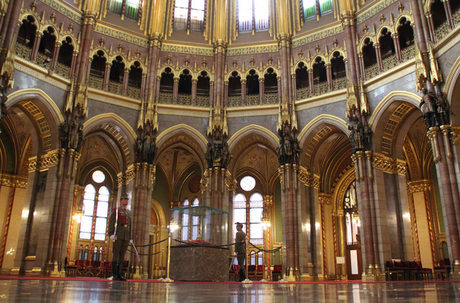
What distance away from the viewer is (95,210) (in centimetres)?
2742

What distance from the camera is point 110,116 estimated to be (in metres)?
21.7

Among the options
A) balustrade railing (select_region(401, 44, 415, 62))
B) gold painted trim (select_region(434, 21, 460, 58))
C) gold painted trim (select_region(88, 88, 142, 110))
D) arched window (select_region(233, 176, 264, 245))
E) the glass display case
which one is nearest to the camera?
the glass display case

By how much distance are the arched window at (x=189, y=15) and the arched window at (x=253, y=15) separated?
2.54 m

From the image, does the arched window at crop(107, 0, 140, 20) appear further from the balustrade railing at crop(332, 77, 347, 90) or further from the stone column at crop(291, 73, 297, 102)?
the balustrade railing at crop(332, 77, 347, 90)

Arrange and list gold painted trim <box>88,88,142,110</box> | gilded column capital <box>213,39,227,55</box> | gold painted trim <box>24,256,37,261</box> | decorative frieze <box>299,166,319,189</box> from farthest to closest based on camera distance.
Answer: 1. gilded column capital <box>213,39,227,55</box>
2. decorative frieze <box>299,166,319,189</box>
3. gold painted trim <box>88,88,142,110</box>
4. gold painted trim <box>24,256,37,261</box>

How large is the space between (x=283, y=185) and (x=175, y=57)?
10.2 meters

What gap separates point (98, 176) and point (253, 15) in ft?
50.1

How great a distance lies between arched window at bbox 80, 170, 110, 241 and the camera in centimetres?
2680

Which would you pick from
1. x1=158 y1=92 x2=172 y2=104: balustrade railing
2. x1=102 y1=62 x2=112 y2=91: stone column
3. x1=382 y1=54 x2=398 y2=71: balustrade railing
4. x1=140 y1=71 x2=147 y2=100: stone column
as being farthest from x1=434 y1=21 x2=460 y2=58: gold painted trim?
x1=102 y1=62 x2=112 y2=91: stone column

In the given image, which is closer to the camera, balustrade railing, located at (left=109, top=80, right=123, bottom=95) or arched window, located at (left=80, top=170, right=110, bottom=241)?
balustrade railing, located at (left=109, top=80, right=123, bottom=95)

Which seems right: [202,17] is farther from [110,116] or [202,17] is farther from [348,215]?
[348,215]

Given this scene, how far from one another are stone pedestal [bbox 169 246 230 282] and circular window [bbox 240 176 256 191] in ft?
57.1

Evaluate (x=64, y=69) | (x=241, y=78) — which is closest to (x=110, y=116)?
(x=64, y=69)

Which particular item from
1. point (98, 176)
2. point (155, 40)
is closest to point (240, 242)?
point (155, 40)
